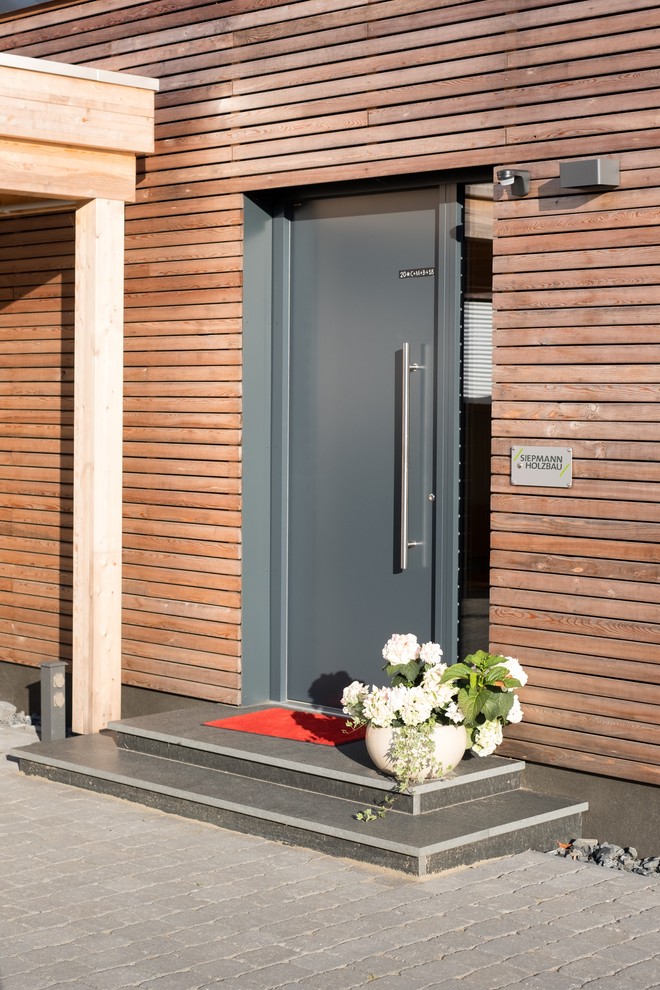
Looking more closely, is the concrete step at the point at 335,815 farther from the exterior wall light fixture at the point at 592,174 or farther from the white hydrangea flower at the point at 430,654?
the exterior wall light fixture at the point at 592,174

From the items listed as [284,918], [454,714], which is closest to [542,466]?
[454,714]

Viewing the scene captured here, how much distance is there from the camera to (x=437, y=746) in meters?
5.51

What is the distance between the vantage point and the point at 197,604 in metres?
7.46

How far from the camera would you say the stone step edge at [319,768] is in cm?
553

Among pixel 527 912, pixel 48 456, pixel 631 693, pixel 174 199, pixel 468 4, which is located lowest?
pixel 527 912

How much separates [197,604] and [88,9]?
3662mm

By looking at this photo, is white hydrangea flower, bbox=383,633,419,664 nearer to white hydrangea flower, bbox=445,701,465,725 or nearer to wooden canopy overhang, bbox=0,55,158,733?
white hydrangea flower, bbox=445,701,465,725

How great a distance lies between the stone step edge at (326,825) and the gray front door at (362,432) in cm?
131

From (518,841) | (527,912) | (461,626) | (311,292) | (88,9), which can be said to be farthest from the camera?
(88,9)

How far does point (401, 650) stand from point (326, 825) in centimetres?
88

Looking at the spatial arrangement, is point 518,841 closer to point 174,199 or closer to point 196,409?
point 196,409

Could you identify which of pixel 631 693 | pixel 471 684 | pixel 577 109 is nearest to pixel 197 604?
pixel 471 684

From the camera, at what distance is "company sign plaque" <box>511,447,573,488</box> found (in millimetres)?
5809

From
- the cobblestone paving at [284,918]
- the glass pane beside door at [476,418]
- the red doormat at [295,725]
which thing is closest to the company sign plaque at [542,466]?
the glass pane beside door at [476,418]
